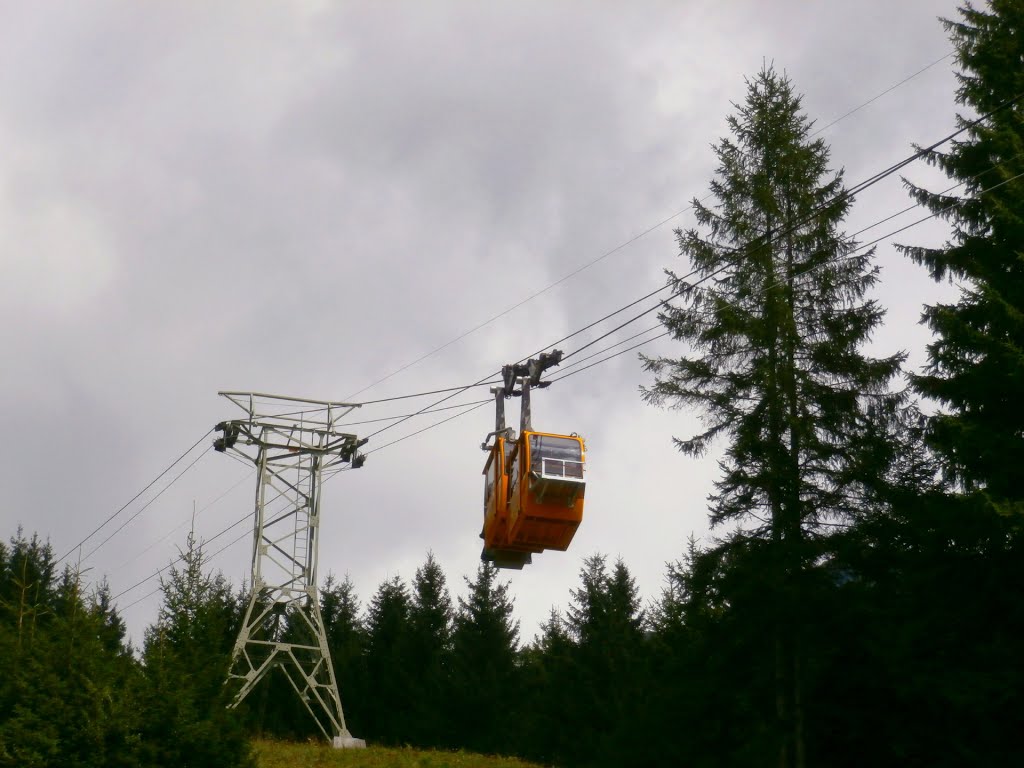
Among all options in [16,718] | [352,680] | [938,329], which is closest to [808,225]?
[938,329]

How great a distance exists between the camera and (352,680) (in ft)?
205

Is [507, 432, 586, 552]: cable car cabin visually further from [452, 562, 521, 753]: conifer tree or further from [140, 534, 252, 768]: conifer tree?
[452, 562, 521, 753]: conifer tree

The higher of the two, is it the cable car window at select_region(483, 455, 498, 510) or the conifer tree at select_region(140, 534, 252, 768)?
the cable car window at select_region(483, 455, 498, 510)

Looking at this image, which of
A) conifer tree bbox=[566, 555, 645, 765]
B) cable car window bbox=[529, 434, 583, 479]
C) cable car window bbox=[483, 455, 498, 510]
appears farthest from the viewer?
conifer tree bbox=[566, 555, 645, 765]

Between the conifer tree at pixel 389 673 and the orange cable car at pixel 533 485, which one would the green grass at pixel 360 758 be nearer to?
the orange cable car at pixel 533 485

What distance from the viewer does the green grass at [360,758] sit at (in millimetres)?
30406

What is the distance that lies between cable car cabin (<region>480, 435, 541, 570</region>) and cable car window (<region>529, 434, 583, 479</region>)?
130cm

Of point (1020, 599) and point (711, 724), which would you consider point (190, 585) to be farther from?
point (1020, 599)

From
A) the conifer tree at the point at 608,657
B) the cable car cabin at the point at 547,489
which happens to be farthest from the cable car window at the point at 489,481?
the conifer tree at the point at 608,657

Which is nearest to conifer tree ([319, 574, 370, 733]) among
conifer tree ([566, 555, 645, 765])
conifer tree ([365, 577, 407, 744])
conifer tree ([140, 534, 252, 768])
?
conifer tree ([365, 577, 407, 744])

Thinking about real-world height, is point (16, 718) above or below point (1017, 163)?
below

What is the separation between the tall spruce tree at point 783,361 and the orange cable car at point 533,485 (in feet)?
20.8

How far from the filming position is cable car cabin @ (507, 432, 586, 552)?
21719mm

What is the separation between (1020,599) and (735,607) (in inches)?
283
